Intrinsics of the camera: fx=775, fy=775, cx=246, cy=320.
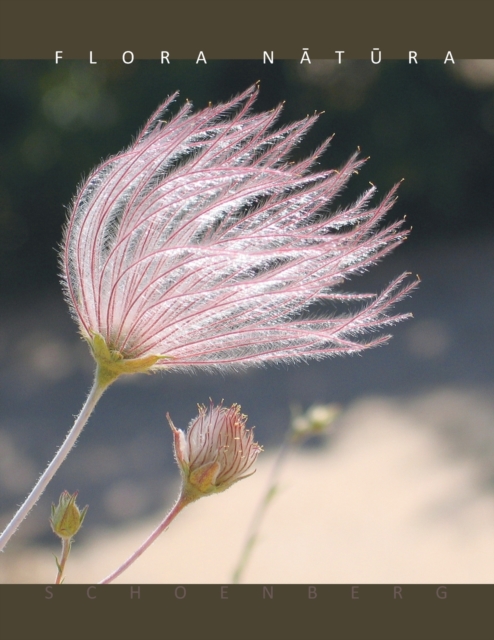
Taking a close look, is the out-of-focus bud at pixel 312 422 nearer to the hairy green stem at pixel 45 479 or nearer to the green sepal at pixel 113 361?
the green sepal at pixel 113 361

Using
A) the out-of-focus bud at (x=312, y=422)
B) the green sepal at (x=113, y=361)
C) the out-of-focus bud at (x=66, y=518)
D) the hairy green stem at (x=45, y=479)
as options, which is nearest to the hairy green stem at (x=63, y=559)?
the out-of-focus bud at (x=66, y=518)

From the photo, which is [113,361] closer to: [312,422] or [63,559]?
[63,559]

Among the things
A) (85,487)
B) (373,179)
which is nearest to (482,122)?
(373,179)

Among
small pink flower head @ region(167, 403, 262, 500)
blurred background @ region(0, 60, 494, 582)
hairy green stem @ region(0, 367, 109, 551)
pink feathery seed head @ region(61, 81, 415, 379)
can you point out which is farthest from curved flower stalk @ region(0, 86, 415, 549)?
blurred background @ region(0, 60, 494, 582)

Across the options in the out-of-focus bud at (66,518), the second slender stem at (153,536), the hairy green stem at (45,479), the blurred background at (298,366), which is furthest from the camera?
the blurred background at (298,366)

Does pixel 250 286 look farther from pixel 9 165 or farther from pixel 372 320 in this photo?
pixel 9 165

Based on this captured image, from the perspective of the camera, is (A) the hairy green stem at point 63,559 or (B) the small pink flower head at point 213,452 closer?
(A) the hairy green stem at point 63,559

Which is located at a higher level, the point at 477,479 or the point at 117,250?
the point at 477,479
